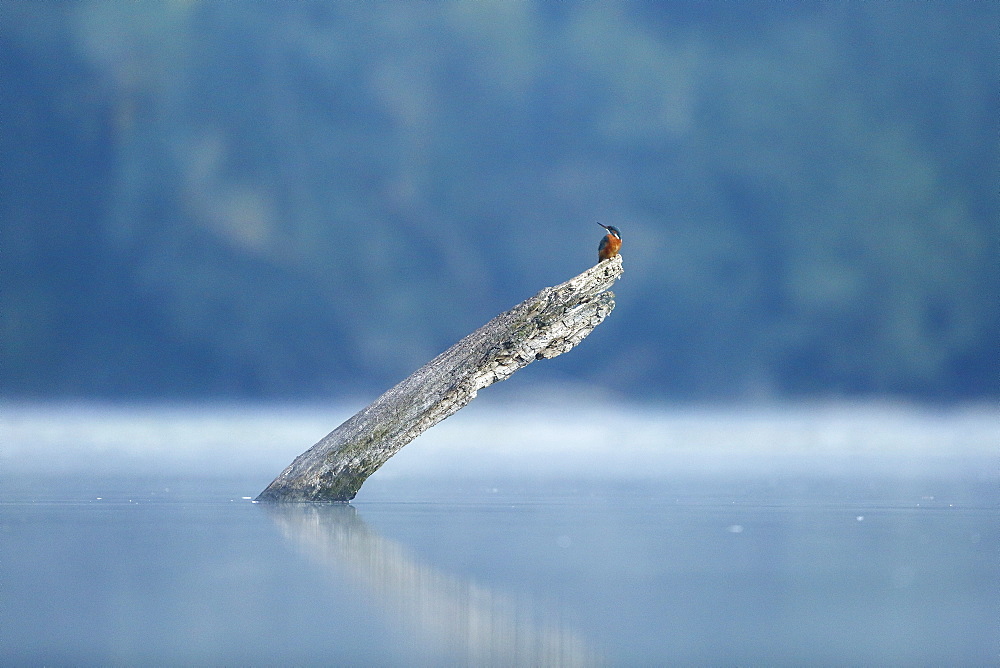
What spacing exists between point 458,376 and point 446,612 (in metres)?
3.92

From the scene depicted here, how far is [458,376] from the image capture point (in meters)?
7.40

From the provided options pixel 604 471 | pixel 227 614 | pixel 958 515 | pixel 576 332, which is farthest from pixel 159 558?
pixel 604 471

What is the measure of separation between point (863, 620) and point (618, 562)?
4.39 feet

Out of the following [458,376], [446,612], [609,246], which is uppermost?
[609,246]

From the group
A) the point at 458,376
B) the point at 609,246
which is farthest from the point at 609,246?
the point at 458,376

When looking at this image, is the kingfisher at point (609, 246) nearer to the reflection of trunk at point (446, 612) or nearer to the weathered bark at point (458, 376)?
the weathered bark at point (458, 376)

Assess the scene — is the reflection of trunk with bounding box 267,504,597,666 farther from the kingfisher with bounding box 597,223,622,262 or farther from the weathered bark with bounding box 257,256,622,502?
the kingfisher with bounding box 597,223,622,262

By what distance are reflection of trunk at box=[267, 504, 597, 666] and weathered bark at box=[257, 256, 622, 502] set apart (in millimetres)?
2145

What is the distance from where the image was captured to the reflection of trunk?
3.04m

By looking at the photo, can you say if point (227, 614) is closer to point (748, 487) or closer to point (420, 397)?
point (420, 397)

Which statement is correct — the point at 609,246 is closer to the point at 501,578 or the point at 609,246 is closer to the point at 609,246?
the point at 609,246

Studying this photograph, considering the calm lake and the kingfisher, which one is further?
the kingfisher

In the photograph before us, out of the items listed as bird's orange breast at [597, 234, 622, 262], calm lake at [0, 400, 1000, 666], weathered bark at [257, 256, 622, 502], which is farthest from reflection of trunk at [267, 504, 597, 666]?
bird's orange breast at [597, 234, 622, 262]

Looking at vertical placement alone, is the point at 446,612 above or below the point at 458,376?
below
